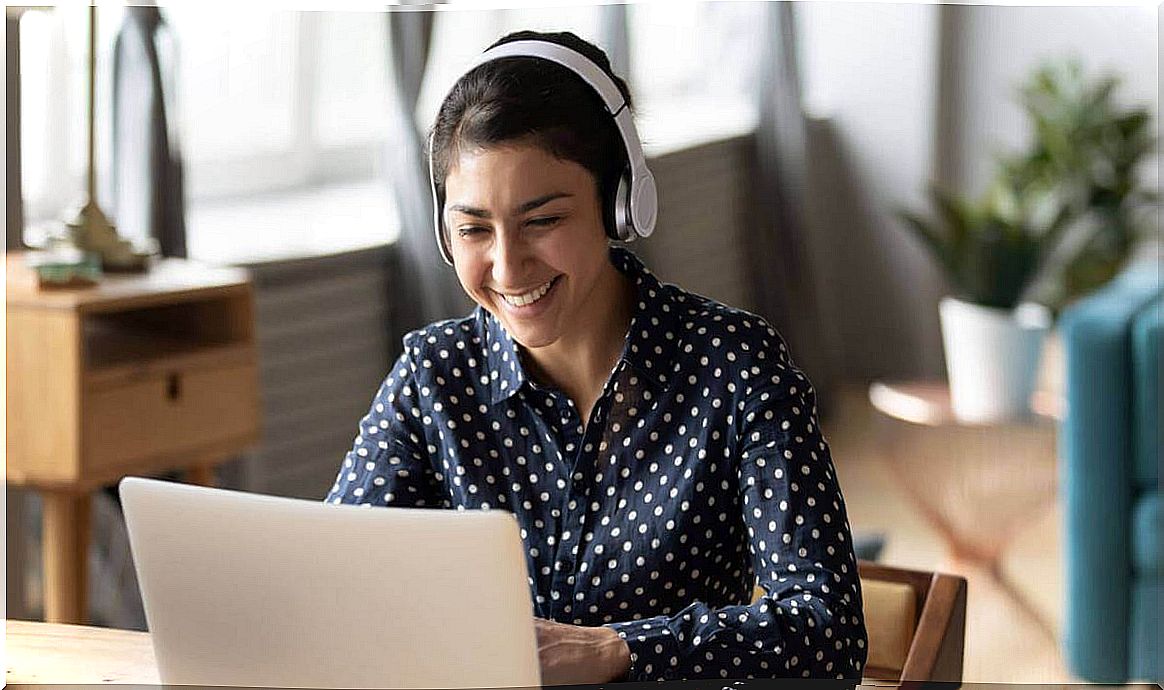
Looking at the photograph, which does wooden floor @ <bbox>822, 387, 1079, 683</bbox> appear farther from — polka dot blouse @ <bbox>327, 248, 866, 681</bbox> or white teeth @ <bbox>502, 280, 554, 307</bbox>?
white teeth @ <bbox>502, 280, 554, 307</bbox>

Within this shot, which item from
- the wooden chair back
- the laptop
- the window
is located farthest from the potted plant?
the laptop

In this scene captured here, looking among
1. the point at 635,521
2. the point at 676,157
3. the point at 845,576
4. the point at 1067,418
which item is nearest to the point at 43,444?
the point at 635,521

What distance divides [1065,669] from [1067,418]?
1.45 ft

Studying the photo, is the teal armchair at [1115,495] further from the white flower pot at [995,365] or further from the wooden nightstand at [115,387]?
the wooden nightstand at [115,387]

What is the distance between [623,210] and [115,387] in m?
1.17

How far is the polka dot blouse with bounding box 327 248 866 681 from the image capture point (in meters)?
1.09

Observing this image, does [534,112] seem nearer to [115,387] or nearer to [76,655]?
[76,655]

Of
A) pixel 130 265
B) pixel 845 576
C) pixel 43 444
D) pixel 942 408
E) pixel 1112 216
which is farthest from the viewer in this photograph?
pixel 1112 216

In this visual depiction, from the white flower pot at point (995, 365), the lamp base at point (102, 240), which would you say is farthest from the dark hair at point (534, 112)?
the white flower pot at point (995, 365)

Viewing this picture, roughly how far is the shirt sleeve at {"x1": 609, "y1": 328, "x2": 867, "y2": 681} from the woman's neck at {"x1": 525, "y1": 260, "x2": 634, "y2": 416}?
0.40ft

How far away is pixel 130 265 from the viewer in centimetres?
225

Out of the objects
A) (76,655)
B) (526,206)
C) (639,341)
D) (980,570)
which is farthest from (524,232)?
(980,570)

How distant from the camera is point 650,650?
1.00 metres

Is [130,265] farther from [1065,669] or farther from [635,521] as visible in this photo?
[1065,669]
